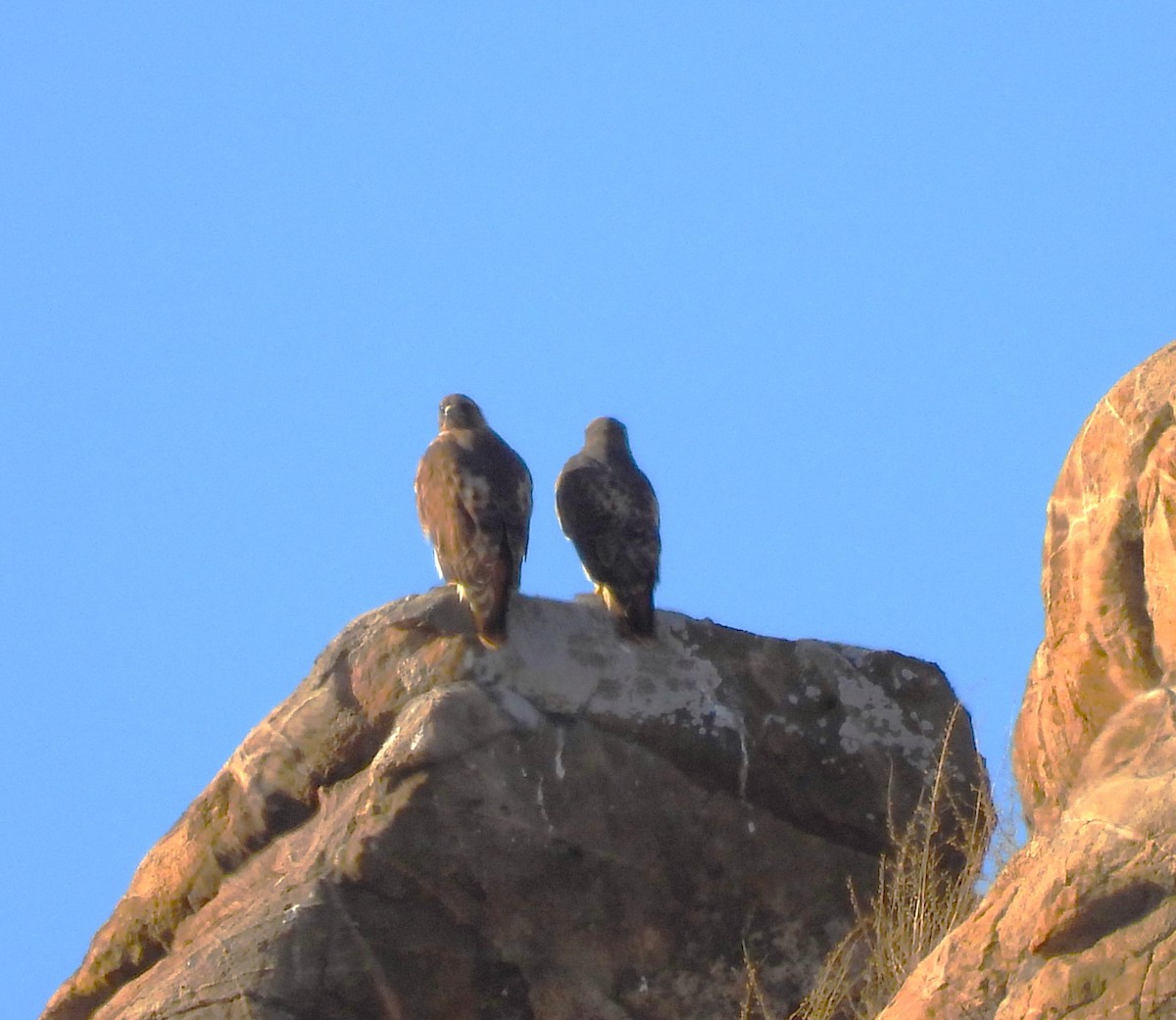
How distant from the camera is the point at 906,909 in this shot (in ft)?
26.8

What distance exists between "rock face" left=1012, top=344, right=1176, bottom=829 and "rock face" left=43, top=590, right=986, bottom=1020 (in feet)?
7.93

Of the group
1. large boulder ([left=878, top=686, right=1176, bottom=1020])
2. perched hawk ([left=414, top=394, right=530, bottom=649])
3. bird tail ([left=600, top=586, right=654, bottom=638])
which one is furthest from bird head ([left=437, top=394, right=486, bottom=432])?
large boulder ([left=878, top=686, right=1176, bottom=1020])

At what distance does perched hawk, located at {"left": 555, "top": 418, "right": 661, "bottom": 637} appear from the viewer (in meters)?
9.73

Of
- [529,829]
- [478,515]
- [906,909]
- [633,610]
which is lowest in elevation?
[906,909]

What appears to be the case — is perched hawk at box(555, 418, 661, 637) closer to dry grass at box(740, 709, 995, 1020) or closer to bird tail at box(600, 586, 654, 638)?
bird tail at box(600, 586, 654, 638)

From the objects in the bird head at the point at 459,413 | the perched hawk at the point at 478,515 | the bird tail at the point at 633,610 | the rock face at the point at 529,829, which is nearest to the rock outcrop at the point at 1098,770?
the rock face at the point at 529,829

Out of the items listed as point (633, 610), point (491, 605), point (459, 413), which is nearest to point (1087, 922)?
point (491, 605)

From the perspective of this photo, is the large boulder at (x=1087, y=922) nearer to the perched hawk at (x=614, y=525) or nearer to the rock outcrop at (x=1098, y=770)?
the rock outcrop at (x=1098, y=770)

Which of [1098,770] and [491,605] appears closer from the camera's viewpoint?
[1098,770]

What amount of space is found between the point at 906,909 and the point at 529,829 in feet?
5.15

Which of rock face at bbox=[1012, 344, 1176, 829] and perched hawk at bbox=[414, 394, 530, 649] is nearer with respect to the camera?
rock face at bbox=[1012, 344, 1176, 829]

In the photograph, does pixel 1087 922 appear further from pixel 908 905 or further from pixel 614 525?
pixel 614 525

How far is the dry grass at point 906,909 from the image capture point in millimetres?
7957

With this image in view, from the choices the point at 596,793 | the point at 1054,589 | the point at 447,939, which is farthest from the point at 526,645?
the point at 1054,589
